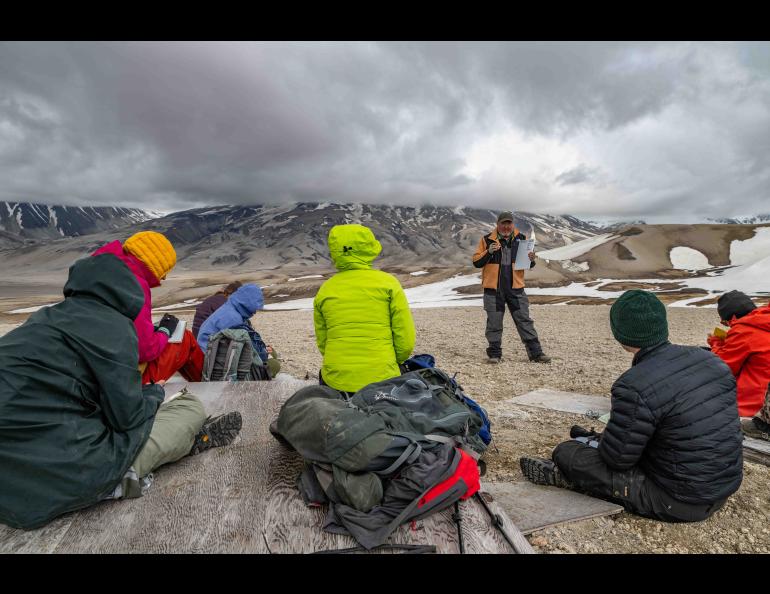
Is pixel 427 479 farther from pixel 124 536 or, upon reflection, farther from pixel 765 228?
pixel 765 228

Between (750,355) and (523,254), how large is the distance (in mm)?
4078

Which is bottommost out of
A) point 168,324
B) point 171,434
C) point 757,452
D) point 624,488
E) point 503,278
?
point 757,452

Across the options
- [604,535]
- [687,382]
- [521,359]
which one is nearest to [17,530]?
[604,535]

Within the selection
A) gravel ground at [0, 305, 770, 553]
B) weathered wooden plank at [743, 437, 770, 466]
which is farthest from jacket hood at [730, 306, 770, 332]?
gravel ground at [0, 305, 770, 553]

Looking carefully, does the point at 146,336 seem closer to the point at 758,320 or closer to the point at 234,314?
the point at 234,314

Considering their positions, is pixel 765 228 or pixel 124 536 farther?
pixel 765 228

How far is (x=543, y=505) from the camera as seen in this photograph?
3.31m

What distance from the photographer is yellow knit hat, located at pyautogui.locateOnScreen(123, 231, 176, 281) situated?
12.8ft

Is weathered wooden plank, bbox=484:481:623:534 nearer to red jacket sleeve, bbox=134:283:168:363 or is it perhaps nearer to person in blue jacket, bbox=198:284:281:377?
red jacket sleeve, bbox=134:283:168:363

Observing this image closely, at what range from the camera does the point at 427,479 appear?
2.48m

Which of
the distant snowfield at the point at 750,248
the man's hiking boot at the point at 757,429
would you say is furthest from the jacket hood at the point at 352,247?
the distant snowfield at the point at 750,248

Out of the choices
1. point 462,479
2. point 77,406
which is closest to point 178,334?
point 77,406

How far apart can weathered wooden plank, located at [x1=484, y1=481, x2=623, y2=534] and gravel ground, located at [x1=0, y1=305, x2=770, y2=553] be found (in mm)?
58

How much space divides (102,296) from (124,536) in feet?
4.74
